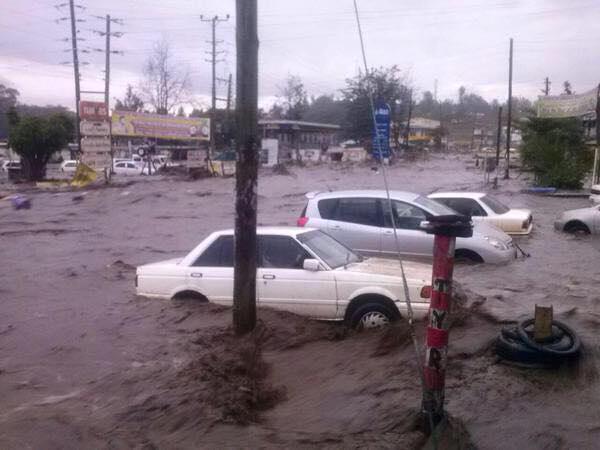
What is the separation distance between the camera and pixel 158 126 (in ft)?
156

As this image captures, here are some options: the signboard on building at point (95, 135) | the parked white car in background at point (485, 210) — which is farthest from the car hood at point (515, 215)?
the signboard on building at point (95, 135)

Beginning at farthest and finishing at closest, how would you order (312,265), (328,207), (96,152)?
(96,152) < (328,207) < (312,265)

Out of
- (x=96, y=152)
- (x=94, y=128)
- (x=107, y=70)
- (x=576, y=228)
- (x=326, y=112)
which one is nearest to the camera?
(x=576, y=228)

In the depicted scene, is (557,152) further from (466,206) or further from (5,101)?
(5,101)

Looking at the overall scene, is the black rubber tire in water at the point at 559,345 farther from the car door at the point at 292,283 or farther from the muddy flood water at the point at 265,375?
the car door at the point at 292,283

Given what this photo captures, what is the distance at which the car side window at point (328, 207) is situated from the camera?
12844 mm

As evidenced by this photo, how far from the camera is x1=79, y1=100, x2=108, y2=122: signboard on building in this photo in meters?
37.9

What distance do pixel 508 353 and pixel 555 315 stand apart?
2538mm

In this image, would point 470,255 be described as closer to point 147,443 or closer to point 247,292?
point 247,292

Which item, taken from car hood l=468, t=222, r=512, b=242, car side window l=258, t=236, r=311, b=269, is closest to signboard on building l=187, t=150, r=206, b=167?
car hood l=468, t=222, r=512, b=242

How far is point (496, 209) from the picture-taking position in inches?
613

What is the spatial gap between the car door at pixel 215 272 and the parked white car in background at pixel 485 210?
721 cm

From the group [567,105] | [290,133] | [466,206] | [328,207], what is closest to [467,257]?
[328,207]

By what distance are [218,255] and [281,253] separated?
0.90 m
